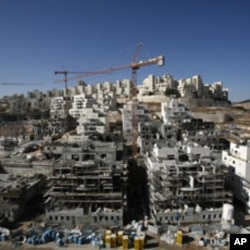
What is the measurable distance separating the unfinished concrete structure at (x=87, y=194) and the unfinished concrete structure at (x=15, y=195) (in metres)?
3.06

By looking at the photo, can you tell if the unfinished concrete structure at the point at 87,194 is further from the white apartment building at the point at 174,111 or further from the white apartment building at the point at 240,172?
the white apartment building at the point at 174,111

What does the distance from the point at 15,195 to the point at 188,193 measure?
646 inches

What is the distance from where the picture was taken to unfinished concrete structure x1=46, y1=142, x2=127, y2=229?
2745 centimetres

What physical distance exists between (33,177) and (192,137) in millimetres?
22761

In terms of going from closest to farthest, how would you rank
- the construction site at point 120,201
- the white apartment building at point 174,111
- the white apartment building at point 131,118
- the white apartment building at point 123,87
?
1. the construction site at point 120,201
2. the white apartment building at point 131,118
3. the white apartment building at point 174,111
4. the white apartment building at point 123,87

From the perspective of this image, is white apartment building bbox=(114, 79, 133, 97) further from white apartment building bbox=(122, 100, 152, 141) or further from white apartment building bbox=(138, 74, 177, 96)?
white apartment building bbox=(122, 100, 152, 141)

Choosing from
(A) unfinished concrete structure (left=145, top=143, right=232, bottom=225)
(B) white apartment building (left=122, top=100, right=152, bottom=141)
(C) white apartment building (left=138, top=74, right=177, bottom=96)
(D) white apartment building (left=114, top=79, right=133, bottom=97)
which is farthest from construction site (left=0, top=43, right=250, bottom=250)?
(D) white apartment building (left=114, top=79, right=133, bottom=97)

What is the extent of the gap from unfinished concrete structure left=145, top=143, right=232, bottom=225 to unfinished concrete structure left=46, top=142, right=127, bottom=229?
3.60 m

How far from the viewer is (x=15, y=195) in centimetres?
2933

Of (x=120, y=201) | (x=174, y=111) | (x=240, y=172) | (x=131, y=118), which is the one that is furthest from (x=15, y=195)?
(x=174, y=111)

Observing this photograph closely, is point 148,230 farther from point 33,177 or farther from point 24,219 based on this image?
point 33,177

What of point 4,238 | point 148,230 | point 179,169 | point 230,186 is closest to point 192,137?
point 230,186

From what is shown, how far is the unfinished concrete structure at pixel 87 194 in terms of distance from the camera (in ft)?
90.1

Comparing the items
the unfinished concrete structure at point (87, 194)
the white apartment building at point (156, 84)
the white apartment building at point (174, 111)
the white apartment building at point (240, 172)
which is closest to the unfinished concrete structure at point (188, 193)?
the white apartment building at point (240, 172)
